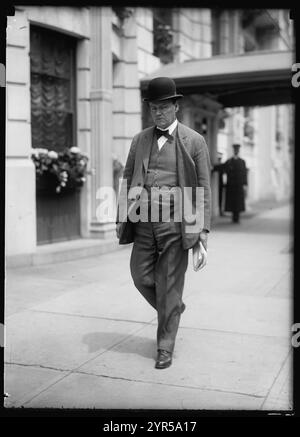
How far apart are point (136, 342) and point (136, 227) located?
112 cm

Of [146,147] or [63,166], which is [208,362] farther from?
[63,166]

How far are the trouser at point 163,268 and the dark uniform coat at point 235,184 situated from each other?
10.7 meters

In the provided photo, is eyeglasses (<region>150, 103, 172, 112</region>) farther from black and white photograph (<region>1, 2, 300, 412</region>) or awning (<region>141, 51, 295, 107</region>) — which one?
awning (<region>141, 51, 295, 107</region>)

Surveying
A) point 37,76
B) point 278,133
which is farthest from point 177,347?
point 278,133

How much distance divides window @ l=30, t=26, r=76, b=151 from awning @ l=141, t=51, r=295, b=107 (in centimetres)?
225

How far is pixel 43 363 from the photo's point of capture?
4250 mm

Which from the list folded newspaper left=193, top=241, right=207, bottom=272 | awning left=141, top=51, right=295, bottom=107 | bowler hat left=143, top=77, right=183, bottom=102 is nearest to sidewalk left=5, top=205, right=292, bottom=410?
folded newspaper left=193, top=241, right=207, bottom=272

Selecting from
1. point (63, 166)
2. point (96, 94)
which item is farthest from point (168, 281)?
point (96, 94)

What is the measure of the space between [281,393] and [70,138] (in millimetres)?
7434

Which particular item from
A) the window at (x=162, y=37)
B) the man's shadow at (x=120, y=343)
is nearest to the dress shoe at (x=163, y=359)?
A: the man's shadow at (x=120, y=343)

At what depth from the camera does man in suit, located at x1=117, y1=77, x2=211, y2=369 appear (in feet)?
13.2

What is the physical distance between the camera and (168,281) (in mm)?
4191

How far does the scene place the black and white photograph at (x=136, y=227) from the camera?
394cm

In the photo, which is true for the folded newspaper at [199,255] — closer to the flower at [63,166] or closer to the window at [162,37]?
the flower at [63,166]
